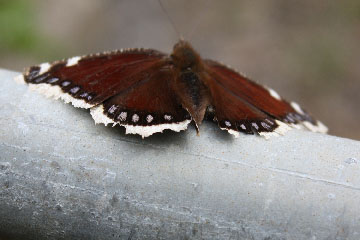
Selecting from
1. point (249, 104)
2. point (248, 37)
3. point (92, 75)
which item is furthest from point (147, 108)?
point (248, 37)

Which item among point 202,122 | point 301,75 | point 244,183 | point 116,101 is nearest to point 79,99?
point 116,101

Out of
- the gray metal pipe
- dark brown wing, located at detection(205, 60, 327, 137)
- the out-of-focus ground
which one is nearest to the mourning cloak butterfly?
dark brown wing, located at detection(205, 60, 327, 137)

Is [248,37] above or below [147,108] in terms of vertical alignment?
above

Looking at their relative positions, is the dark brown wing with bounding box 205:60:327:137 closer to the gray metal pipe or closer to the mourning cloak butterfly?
the mourning cloak butterfly

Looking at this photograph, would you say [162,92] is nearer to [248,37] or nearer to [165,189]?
[165,189]

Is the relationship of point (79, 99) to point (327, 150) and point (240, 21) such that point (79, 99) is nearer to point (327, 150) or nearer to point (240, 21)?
point (327, 150)
